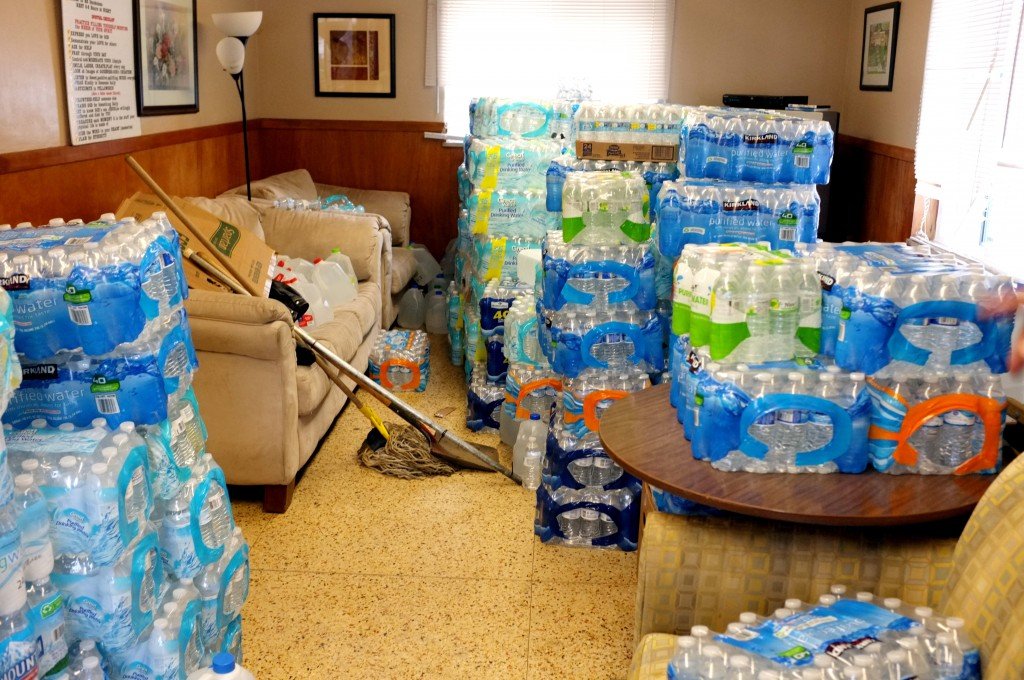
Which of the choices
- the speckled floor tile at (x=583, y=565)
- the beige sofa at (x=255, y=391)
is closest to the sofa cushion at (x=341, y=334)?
the beige sofa at (x=255, y=391)

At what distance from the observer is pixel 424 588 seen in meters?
3.01

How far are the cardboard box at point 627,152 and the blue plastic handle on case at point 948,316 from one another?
1.80 metres

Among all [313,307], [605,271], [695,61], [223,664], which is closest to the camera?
[223,664]

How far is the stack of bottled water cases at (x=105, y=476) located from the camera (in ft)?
5.74

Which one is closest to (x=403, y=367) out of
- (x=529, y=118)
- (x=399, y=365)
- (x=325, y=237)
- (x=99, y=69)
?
(x=399, y=365)

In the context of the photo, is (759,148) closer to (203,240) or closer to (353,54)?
(203,240)

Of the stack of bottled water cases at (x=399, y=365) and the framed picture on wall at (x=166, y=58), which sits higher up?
the framed picture on wall at (x=166, y=58)

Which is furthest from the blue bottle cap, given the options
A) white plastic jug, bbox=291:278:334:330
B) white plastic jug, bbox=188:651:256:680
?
white plastic jug, bbox=291:278:334:330

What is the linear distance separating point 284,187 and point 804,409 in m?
4.56

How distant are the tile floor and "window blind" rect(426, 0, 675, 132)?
3421 mm

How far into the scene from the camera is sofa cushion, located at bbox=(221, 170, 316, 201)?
5.62m

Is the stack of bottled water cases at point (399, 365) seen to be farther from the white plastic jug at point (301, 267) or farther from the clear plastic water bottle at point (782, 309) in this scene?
the clear plastic water bottle at point (782, 309)

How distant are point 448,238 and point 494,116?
81.8 inches

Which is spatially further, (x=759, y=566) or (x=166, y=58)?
(x=166, y=58)
